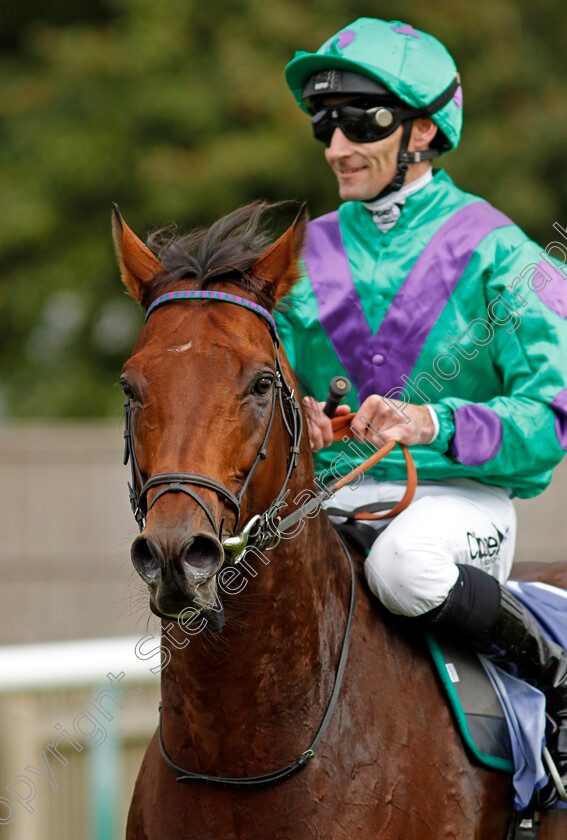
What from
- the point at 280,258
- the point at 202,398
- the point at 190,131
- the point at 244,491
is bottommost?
the point at 244,491

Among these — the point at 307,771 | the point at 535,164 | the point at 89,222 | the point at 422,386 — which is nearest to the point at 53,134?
the point at 89,222

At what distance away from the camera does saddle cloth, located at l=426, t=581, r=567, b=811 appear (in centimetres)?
299

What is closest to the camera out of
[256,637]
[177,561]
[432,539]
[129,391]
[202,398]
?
[177,561]

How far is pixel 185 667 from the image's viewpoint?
273 centimetres

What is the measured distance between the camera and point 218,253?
2756 millimetres

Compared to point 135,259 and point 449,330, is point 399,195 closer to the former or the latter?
point 449,330

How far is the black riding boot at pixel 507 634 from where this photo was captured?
119 inches

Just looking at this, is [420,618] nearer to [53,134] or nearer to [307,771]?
[307,771]

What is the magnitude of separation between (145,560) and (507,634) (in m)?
1.27

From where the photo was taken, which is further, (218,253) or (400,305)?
(400,305)

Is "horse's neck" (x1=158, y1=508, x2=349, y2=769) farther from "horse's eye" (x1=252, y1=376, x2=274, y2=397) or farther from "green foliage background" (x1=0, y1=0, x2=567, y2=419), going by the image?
"green foliage background" (x1=0, y1=0, x2=567, y2=419)

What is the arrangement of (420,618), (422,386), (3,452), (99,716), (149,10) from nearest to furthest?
(420,618) < (422,386) < (99,716) < (3,452) < (149,10)

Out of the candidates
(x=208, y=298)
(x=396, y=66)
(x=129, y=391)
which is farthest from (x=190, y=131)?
(x=129, y=391)

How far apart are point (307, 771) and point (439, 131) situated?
2.03 meters
